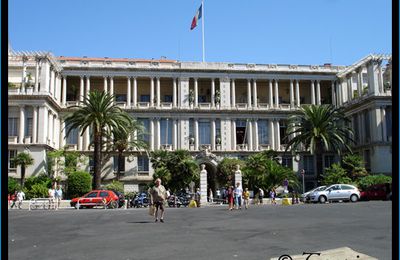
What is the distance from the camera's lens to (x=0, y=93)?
9.40 feet

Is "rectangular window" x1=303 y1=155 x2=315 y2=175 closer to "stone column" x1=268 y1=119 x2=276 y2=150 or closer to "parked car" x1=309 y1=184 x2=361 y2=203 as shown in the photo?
"stone column" x1=268 y1=119 x2=276 y2=150

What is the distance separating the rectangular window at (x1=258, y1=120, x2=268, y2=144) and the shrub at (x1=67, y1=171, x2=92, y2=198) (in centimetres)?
2341

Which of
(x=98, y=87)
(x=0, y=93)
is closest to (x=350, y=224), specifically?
(x=0, y=93)

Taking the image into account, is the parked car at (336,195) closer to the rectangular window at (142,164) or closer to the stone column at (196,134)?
the stone column at (196,134)

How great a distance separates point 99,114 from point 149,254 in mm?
36481

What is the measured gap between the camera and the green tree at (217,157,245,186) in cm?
5025

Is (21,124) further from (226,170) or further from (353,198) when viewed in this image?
(353,198)

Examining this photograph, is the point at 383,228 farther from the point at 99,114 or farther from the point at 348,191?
the point at 99,114

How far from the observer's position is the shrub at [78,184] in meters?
48.5

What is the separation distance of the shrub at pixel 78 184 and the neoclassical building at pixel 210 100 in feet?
20.9

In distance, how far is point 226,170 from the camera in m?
50.8

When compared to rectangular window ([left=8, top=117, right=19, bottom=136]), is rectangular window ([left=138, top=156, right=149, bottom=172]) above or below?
below

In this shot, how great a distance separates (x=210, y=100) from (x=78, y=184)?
21.8 m

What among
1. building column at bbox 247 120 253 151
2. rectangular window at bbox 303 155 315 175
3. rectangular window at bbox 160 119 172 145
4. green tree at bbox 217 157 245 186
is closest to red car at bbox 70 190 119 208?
green tree at bbox 217 157 245 186
